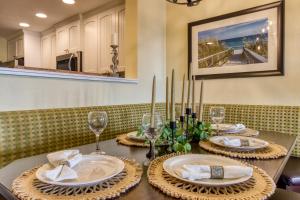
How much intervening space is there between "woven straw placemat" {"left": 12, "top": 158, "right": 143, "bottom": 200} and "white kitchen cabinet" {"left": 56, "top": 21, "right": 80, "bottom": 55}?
Answer: 3381 millimetres

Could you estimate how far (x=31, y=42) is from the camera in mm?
4660

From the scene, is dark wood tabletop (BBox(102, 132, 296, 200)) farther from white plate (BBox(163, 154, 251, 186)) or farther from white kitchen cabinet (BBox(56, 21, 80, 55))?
white kitchen cabinet (BBox(56, 21, 80, 55))

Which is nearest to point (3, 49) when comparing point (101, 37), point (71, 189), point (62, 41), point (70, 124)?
point (62, 41)

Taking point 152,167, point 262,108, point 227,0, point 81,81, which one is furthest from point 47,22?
point 152,167

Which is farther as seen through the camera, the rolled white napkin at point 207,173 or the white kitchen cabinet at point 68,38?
the white kitchen cabinet at point 68,38

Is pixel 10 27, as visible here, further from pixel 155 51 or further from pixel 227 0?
pixel 227 0

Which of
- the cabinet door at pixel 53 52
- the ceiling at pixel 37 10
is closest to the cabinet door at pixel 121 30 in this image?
the ceiling at pixel 37 10

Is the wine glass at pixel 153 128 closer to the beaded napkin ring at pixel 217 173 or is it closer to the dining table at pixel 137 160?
the dining table at pixel 137 160

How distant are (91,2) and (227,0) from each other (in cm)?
191

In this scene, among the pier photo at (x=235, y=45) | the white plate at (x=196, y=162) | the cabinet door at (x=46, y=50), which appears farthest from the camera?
the cabinet door at (x=46, y=50)

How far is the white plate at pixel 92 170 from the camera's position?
0.63m

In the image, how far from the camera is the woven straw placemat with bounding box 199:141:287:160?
3.10ft

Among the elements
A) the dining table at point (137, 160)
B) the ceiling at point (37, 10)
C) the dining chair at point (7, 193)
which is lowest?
the dining chair at point (7, 193)

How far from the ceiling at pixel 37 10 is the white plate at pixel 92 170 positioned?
290 cm
